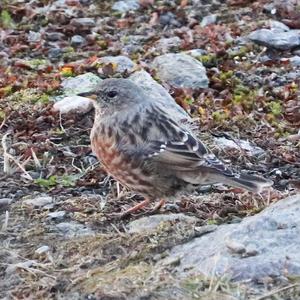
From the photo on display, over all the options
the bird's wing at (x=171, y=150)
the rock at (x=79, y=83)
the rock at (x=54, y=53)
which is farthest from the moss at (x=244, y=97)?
the bird's wing at (x=171, y=150)

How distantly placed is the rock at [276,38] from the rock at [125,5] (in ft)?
5.11

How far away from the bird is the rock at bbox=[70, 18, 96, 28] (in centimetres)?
385

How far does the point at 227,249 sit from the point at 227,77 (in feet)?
13.5


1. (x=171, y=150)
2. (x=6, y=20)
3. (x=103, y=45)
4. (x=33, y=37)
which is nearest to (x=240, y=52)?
(x=103, y=45)

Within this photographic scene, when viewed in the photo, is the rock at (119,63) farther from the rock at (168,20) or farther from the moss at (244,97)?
the rock at (168,20)

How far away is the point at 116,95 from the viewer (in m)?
7.47

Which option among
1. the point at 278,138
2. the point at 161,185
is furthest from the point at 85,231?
the point at 278,138

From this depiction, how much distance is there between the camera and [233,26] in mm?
10812

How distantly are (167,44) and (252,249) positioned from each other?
506cm

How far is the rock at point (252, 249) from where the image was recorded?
5.45m

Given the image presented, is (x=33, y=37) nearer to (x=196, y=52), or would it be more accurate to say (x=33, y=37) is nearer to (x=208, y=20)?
(x=196, y=52)

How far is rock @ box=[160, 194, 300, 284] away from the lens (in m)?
5.45

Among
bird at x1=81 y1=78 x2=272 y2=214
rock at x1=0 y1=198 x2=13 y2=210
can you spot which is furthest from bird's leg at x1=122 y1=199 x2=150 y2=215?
rock at x1=0 y1=198 x2=13 y2=210

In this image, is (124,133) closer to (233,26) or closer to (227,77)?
(227,77)
